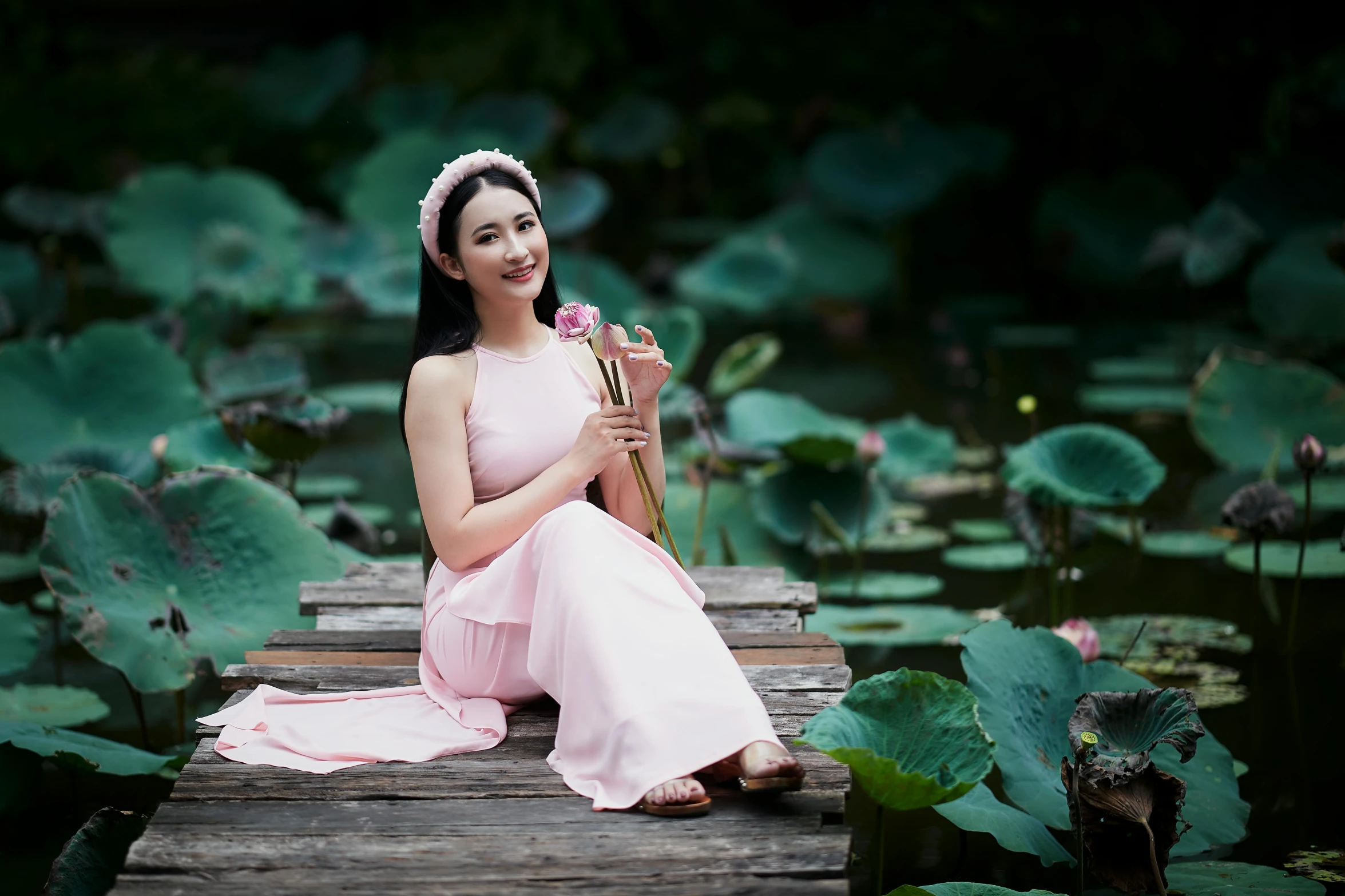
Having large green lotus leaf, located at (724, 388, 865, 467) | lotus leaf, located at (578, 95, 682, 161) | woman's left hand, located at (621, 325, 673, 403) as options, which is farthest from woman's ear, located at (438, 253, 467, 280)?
lotus leaf, located at (578, 95, 682, 161)

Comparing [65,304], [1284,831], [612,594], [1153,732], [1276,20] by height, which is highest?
[1276,20]

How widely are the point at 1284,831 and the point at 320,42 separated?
970 centimetres

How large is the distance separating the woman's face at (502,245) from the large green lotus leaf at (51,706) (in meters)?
1.43

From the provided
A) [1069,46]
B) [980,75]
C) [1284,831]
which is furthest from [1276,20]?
[1284,831]

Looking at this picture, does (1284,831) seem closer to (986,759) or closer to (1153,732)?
(1153,732)

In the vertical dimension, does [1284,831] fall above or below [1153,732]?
below

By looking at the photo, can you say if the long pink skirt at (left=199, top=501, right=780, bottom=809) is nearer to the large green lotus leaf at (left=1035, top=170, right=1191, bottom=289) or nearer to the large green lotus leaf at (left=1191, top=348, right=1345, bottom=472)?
the large green lotus leaf at (left=1191, top=348, right=1345, bottom=472)

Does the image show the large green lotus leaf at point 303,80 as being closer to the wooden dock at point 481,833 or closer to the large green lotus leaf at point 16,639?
the large green lotus leaf at point 16,639

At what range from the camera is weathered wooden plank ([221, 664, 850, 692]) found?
2.23 metres

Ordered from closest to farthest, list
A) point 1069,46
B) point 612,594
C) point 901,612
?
1. point 612,594
2. point 901,612
3. point 1069,46

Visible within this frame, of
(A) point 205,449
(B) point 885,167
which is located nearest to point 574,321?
(A) point 205,449

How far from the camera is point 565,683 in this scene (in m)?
1.92

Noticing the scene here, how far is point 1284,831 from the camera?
2.42m

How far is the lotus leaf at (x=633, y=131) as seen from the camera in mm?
9320
